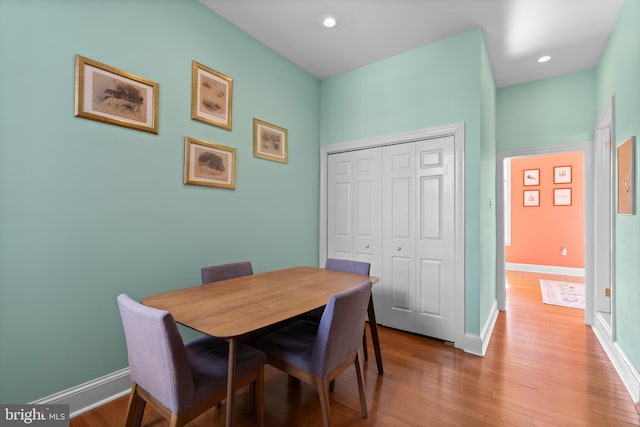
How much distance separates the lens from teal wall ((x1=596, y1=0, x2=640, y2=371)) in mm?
1895

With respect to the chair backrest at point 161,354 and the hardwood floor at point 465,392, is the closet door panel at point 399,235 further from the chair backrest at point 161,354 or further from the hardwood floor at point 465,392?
the chair backrest at point 161,354

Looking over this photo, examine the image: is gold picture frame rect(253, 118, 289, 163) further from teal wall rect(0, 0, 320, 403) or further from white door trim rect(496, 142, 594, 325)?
white door trim rect(496, 142, 594, 325)

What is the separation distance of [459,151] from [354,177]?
3.84ft

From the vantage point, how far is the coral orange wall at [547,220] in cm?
546

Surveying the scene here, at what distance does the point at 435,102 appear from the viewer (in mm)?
2779

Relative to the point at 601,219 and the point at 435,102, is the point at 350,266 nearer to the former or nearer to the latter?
the point at 435,102

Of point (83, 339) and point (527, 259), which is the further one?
point (527, 259)

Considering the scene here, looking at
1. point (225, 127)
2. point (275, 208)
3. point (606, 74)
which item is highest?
point (606, 74)

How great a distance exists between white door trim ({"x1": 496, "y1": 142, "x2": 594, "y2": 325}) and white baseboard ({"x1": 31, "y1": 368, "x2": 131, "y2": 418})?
4025 millimetres

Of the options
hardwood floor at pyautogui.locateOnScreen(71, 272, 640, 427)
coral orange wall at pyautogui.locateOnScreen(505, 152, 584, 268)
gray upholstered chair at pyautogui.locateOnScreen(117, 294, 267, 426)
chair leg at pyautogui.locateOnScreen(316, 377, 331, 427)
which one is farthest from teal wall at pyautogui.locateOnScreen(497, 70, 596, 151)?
gray upholstered chair at pyautogui.locateOnScreen(117, 294, 267, 426)

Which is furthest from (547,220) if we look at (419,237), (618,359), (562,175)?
(419,237)

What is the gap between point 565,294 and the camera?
426 cm

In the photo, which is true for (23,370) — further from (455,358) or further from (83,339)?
(455,358)

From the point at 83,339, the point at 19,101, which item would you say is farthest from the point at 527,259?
the point at 19,101
